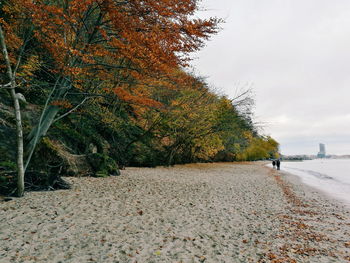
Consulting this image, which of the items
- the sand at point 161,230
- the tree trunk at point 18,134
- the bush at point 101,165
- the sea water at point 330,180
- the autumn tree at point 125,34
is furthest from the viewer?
the sea water at point 330,180

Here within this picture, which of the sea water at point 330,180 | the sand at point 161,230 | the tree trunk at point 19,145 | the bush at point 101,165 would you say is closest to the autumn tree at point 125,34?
the tree trunk at point 19,145

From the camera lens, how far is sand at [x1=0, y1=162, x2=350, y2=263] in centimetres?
487

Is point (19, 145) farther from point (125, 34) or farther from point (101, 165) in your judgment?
point (101, 165)

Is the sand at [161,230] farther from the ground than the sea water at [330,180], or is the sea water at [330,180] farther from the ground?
the sand at [161,230]

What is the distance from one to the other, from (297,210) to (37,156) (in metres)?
12.0

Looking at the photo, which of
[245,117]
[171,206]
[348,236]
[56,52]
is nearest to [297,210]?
[348,236]

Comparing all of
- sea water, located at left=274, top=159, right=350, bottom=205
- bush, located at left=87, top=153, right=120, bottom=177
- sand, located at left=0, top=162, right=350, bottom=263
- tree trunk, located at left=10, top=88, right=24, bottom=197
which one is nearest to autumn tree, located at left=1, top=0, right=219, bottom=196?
tree trunk, located at left=10, top=88, right=24, bottom=197

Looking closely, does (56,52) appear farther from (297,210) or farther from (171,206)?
(297,210)

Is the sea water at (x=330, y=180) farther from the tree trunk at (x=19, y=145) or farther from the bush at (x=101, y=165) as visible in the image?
the tree trunk at (x=19, y=145)

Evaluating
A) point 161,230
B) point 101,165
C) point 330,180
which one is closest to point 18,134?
point 161,230

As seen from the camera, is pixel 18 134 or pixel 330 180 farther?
pixel 330 180

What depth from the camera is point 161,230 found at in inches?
248

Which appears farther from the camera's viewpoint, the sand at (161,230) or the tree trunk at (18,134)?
the tree trunk at (18,134)

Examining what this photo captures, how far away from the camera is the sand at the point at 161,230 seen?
4.87 metres
